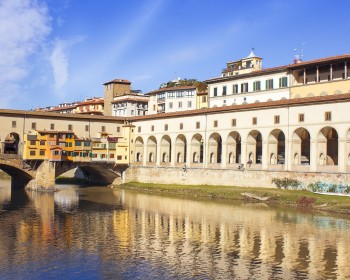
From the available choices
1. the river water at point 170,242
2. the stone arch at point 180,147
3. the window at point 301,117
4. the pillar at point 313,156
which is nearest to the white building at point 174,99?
the stone arch at point 180,147

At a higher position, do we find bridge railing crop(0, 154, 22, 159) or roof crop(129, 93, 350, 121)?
roof crop(129, 93, 350, 121)

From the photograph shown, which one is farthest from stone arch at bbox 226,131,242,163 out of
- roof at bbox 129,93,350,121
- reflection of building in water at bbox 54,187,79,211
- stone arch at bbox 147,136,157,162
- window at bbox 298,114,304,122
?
reflection of building in water at bbox 54,187,79,211

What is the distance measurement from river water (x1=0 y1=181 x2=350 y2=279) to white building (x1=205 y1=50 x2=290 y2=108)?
86.8ft

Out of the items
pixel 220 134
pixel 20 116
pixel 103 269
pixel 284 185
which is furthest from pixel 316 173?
pixel 20 116

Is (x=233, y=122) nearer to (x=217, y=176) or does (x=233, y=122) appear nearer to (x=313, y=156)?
(x=217, y=176)

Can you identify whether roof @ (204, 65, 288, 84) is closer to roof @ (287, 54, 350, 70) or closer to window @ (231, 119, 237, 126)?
roof @ (287, 54, 350, 70)

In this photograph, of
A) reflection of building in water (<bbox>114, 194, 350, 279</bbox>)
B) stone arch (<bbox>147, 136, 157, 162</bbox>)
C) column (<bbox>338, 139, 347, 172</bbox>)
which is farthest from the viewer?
stone arch (<bbox>147, 136, 157, 162</bbox>)

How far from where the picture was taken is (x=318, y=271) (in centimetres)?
2633

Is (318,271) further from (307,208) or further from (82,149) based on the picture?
(82,149)

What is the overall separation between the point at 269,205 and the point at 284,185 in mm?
6793

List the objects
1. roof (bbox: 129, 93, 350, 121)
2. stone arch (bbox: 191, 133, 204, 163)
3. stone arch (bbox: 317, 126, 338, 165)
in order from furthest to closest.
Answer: stone arch (bbox: 191, 133, 204, 163) → stone arch (bbox: 317, 126, 338, 165) → roof (bbox: 129, 93, 350, 121)

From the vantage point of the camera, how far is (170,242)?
3366 centimetres

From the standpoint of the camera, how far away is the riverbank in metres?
50.2

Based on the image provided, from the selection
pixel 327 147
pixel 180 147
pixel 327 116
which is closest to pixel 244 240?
pixel 327 116
